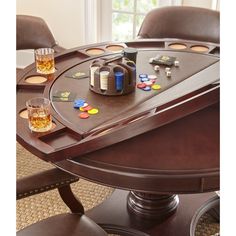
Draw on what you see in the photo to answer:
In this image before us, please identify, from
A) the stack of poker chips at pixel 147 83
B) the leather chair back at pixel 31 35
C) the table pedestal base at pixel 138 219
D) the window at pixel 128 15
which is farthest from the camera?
the window at pixel 128 15

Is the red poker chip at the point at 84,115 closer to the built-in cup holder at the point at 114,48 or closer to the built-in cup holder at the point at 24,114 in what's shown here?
the built-in cup holder at the point at 24,114

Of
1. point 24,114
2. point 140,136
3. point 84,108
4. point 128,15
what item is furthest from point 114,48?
point 128,15

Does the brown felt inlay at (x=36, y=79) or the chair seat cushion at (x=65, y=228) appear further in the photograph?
the brown felt inlay at (x=36, y=79)

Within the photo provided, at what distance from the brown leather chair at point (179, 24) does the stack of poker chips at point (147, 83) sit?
824 millimetres

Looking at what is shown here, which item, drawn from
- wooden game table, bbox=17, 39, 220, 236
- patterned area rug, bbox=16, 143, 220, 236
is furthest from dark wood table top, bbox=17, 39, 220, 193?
patterned area rug, bbox=16, 143, 220, 236

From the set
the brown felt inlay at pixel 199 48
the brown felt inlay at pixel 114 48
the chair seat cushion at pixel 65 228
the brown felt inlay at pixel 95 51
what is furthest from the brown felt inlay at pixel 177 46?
the chair seat cushion at pixel 65 228

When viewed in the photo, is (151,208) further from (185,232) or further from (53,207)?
(53,207)

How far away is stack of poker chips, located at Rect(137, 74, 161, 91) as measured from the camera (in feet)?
→ 5.34

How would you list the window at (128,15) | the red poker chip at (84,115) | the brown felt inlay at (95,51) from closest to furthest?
the red poker chip at (84,115) → the brown felt inlay at (95,51) → the window at (128,15)

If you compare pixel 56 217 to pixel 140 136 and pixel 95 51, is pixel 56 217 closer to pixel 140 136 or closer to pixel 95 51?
pixel 140 136

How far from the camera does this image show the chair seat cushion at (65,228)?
1267mm

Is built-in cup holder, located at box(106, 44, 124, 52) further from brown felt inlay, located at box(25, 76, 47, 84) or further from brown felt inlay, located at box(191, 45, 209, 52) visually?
brown felt inlay, located at box(25, 76, 47, 84)

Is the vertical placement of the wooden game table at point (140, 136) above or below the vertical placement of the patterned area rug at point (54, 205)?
above

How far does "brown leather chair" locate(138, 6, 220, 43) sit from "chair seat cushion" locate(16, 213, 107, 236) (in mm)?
1451
